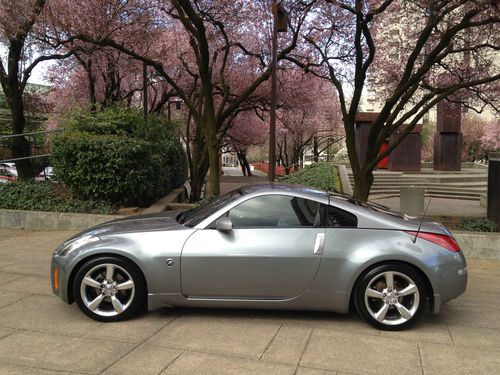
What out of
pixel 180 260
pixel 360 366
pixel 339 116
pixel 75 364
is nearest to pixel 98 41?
pixel 180 260

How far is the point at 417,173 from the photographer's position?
24859mm

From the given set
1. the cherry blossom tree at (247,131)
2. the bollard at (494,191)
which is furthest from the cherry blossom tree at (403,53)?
the cherry blossom tree at (247,131)

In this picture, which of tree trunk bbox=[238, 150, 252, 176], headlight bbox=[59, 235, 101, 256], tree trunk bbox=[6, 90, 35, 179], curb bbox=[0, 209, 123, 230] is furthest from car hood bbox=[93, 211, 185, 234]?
tree trunk bbox=[238, 150, 252, 176]

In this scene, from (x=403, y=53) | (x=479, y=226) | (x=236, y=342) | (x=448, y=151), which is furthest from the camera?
(x=448, y=151)

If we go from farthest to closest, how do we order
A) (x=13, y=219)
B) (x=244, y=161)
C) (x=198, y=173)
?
(x=244, y=161), (x=198, y=173), (x=13, y=219)

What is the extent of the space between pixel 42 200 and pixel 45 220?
0.75 metres

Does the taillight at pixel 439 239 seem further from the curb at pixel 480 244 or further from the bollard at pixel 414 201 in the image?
the bollard at pixel 414 201

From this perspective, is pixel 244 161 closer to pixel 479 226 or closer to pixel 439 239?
pixel 479 226

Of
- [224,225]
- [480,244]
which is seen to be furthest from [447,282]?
[480,244]

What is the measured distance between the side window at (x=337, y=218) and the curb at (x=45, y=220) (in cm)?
555

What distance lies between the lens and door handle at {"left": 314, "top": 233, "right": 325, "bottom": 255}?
4.48 meters

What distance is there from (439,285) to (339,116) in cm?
3461

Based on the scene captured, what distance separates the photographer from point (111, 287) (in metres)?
4.54

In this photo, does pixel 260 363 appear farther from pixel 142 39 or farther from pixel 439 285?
pixel 142 39
